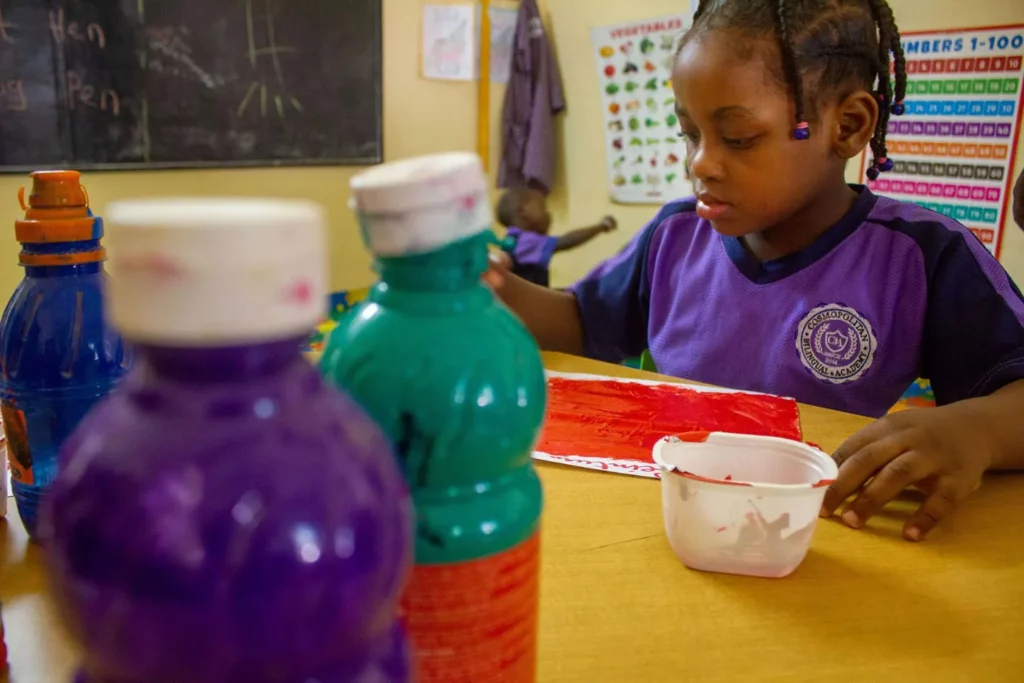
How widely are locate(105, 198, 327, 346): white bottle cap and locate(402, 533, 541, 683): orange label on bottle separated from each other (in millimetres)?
123

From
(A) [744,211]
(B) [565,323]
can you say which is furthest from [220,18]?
(A) [744,211]

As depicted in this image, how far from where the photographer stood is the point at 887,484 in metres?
0.61

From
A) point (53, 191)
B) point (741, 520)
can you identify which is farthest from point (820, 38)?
point (53, 191)

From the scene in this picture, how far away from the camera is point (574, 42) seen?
297cm

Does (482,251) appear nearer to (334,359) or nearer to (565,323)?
(334,359)

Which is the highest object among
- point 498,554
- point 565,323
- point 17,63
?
point 17,63

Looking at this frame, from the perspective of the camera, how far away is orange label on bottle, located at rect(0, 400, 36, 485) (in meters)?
0.49

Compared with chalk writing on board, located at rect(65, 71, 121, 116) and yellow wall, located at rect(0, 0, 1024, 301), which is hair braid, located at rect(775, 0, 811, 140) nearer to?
yellow wall, located at rect(0, 0, 1024, 301)

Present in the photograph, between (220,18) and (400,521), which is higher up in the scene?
(220,18)

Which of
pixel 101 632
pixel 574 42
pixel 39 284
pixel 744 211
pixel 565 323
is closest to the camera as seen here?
pixel 101 632

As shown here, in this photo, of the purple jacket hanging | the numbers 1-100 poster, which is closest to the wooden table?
the numbers 1-100 poster

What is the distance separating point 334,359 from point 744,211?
844 millimetres

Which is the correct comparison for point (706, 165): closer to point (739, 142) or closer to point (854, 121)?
point (739, 142)

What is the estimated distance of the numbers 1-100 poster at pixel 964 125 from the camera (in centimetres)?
182
